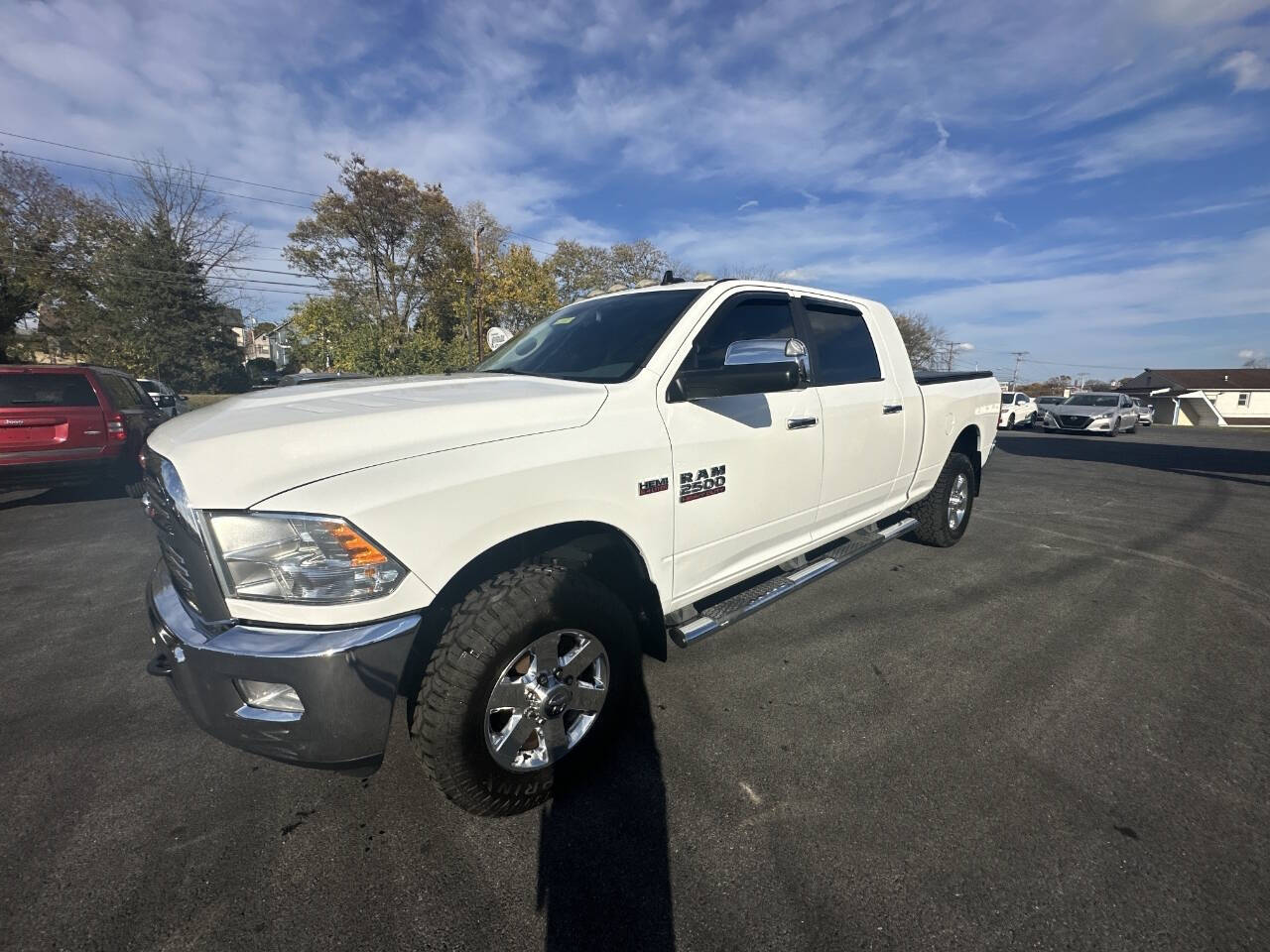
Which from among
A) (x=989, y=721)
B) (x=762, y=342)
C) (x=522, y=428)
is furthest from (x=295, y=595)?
(x=989, y=721)

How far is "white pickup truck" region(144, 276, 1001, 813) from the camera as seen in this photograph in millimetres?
1571

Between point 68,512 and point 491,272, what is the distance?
88.4 feet

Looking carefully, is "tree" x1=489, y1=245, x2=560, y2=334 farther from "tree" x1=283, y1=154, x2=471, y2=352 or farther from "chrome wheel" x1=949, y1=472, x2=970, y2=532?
"chrome wheel" x1=949, y1=472, x2=970, y2=532

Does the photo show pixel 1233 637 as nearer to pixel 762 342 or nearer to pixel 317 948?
pixel 762 342

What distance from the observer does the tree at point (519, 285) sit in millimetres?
30359

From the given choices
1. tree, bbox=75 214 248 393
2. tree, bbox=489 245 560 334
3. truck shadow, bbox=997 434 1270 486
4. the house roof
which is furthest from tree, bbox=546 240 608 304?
the house roof

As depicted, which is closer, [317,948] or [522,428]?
[317,948]

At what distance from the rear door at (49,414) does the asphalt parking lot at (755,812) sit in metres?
3.83

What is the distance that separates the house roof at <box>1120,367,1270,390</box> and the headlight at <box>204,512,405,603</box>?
68288 millimetres

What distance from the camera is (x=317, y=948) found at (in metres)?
1.58

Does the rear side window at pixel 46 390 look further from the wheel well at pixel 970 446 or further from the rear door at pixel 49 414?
the wheel well at pixel 970 446

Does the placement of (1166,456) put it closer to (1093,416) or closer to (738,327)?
(1093,416)

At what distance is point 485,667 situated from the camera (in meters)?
1.78

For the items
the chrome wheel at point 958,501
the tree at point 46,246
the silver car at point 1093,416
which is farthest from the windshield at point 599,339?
the tree at point 46,246
